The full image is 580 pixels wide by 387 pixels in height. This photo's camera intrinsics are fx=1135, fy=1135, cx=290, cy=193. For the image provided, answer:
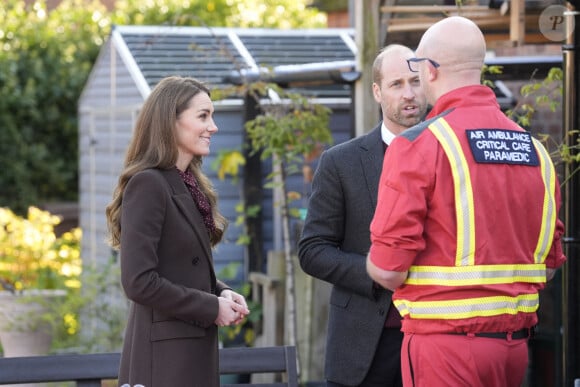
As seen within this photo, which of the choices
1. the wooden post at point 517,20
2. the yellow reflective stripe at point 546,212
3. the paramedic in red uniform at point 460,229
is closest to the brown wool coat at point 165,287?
the paramedic in red uniform at point 460,229

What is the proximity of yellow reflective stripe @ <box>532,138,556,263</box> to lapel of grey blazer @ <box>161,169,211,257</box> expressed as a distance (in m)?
1.12

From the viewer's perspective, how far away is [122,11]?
21.8 meters

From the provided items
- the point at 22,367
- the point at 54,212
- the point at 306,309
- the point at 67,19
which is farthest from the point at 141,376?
the point at 67,19

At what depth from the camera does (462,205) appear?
2.98 meters

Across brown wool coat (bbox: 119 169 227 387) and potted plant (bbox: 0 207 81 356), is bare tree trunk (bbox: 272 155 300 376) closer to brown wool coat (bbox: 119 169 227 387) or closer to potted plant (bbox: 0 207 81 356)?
potted plant (bbox: 0 207 81 356)

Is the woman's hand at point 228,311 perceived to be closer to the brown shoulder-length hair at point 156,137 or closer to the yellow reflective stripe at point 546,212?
the brown shoulder-length hair at point 156,137

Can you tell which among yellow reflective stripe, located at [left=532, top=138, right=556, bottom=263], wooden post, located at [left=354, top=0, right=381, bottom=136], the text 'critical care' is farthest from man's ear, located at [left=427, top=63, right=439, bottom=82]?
wooden post, located at [left=354, top=0, right=381, bottom=136]

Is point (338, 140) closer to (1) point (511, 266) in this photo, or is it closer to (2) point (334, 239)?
(2) point (334, 239)

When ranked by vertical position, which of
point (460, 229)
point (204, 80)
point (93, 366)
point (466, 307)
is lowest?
point (93, 366)

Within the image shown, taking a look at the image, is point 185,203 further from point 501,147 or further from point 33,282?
point 33,282

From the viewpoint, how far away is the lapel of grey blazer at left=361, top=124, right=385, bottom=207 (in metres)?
4.04

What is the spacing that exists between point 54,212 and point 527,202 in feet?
54.6

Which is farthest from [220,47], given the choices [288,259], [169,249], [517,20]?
[169,249]

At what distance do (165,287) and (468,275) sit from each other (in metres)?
1.01
